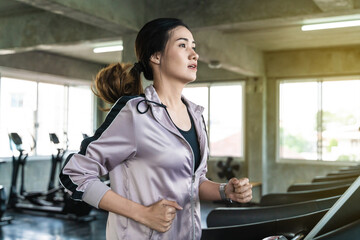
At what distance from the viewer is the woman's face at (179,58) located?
47.6 inches

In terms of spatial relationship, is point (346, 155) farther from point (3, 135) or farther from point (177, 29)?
point (177, 29)

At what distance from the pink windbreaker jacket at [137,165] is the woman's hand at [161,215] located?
5cm

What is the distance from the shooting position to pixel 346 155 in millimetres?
8117

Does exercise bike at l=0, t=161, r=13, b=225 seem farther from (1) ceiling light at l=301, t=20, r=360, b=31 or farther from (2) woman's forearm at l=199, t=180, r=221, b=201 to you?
(1) ceiling light at l=301, t=20, r=360, b=31

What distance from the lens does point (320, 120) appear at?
8.36 metres

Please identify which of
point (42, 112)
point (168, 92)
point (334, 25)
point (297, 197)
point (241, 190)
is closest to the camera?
point (241, 190)

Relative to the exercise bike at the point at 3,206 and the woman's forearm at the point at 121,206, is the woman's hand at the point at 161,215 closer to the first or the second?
the woman's forearm at the point at 121,206

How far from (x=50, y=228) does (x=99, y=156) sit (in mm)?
4841

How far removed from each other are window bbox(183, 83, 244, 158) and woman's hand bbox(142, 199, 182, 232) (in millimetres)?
8012

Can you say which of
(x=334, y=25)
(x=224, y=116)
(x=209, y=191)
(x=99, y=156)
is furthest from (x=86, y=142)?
(x=224, y=116)

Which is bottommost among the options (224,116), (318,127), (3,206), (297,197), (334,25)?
(3,206)

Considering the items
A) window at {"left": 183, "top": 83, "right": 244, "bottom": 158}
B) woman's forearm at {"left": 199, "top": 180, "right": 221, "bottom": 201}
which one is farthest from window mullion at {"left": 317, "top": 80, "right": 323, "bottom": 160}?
woman's forearm at {"left": 199, "top": 180, "right": 221, "bottom": 201}

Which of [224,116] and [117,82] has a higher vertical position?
[224,116]

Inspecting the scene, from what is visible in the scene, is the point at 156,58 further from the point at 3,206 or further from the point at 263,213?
→ the point at 3,206
